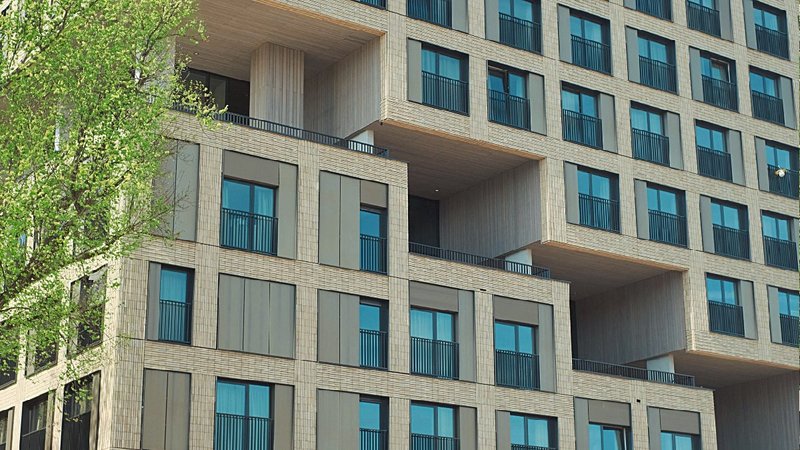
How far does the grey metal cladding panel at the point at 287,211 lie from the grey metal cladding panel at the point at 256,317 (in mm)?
1288

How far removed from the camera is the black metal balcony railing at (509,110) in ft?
141

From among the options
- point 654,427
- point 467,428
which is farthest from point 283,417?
point 654,427

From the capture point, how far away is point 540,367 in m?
41.6

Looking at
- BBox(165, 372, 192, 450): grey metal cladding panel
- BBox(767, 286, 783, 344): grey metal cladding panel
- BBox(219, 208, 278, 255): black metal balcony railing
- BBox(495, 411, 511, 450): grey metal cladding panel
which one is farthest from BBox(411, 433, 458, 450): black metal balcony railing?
BBox(767, 286, 783, 344): grey metal cladding panel

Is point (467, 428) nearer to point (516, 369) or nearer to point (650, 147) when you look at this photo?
point (516, 369)

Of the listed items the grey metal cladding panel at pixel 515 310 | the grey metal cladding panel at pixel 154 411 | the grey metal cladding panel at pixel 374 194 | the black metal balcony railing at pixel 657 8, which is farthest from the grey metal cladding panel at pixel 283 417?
the black metal balcony railing at pixel 657 8

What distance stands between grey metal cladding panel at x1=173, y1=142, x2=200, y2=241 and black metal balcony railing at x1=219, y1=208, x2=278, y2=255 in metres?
0.95

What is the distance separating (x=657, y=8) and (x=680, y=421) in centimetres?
1544

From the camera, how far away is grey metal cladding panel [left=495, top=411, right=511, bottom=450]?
39.7 metres

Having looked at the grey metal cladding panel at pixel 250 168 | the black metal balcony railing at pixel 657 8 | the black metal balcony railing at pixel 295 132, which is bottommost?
the grey metal cladding panel at pixel 250 168

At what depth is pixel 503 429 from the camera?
39.9 m

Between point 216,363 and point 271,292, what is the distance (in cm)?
271

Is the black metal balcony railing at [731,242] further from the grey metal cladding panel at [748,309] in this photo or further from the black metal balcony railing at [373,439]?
the black metal balcony railing at [373,439]

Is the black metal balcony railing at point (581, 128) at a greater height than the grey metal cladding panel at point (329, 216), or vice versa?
the black metal balcony railing at point (581, 128)
